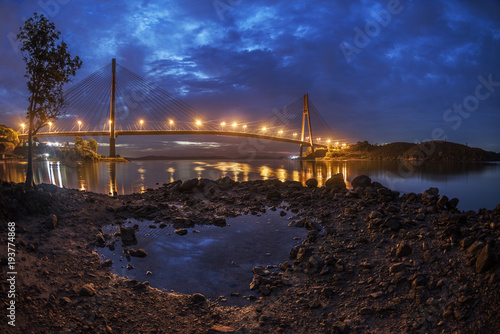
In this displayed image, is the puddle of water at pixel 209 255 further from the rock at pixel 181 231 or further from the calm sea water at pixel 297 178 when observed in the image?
the calm sea water at pixel 297 178

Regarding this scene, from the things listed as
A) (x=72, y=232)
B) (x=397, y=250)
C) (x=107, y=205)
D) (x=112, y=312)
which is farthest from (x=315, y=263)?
(x=107, y=205)

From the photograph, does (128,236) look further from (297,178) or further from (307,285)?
(297,178)

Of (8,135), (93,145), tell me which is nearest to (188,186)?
(93,145)

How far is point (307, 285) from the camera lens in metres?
4.70

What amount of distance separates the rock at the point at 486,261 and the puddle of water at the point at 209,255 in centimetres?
349

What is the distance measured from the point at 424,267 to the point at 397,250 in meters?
0.66

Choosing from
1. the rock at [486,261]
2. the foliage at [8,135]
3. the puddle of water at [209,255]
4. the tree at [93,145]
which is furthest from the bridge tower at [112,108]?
the rock at [486,261]

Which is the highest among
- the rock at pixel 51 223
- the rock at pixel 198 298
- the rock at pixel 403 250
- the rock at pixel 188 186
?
the rock at pixel 188 186

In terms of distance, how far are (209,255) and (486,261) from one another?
210 inches

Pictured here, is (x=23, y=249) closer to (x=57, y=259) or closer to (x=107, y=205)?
(x=57, y=259)

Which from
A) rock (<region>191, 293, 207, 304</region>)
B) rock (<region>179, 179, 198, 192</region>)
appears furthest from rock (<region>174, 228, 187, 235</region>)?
rock (<region>179, 179, 198, 192</region>)

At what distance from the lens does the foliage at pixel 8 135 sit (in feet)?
232

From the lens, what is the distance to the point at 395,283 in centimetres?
432

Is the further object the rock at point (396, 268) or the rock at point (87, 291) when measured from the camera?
the rock at point (396, 268)
